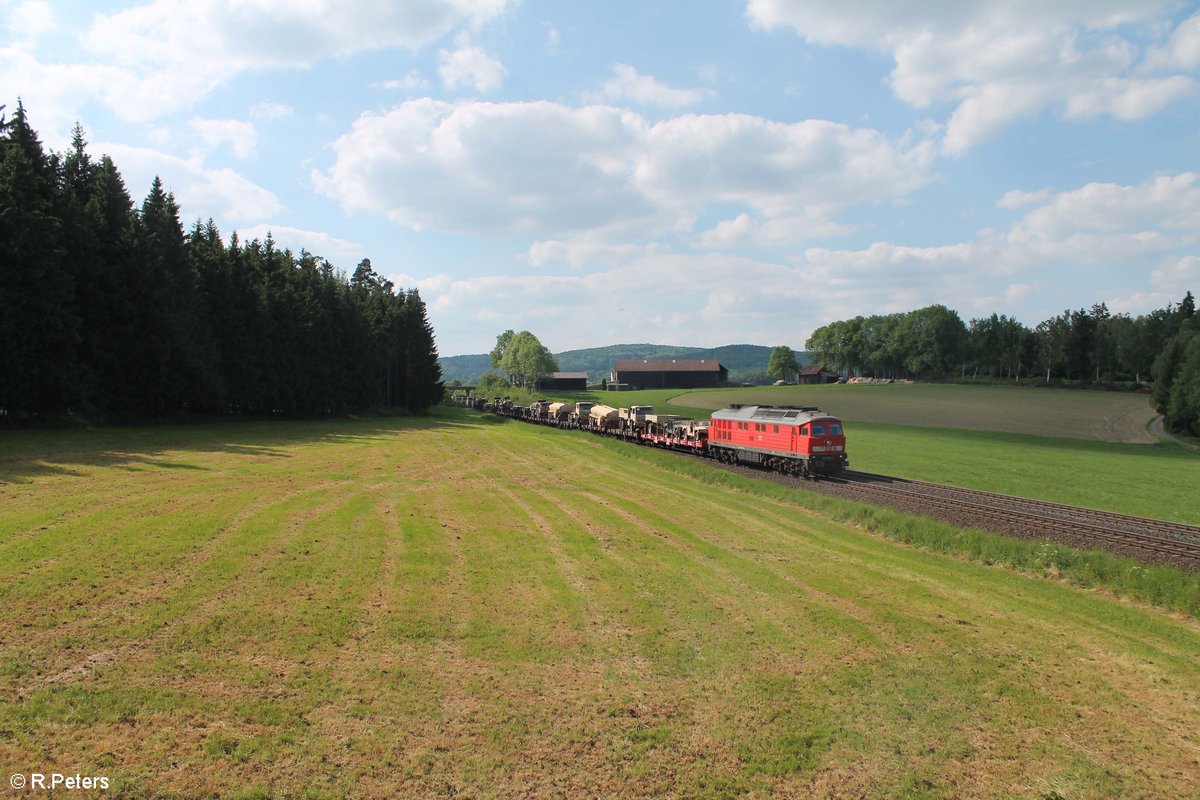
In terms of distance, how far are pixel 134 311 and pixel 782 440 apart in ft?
134

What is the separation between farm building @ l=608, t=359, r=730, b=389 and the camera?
605 ft

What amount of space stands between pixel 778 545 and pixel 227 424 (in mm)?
45633

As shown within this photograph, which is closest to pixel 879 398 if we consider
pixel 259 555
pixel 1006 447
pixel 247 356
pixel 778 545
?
pixel 1006 447

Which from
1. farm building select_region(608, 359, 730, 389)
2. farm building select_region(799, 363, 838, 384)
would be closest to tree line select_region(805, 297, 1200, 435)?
farm building select_region(799, 363, 838, 384)

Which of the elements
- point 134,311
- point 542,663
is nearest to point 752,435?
point 542,663

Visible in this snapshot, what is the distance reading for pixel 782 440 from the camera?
125 ft

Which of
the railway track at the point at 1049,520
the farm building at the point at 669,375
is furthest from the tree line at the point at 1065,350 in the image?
the railway track at the point at 1049,520

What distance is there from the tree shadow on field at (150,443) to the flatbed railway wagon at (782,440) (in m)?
23.8

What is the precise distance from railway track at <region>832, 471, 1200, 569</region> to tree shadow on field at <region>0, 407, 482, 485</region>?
95.3 feet

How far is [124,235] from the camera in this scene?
1622 inches

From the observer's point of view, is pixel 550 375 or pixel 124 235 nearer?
pixel 124 235

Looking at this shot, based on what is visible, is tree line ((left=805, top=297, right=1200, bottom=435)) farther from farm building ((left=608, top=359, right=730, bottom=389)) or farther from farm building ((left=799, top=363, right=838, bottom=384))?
farm building ((left=608, top=359, right=730, bottom=389))

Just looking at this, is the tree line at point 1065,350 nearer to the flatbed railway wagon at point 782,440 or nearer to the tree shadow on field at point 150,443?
the flatbed railway wagon at point 782,440

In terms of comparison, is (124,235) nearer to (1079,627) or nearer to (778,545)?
(778,545)
